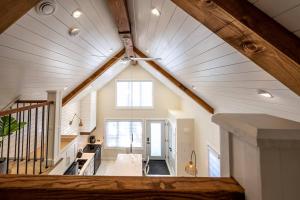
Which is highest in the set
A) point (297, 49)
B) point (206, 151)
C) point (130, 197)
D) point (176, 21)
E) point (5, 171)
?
point (176, 21)

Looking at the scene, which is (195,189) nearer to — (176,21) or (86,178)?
(86,178)

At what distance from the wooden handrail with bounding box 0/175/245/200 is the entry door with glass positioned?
743 centimetres

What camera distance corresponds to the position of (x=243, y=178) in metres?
0.54

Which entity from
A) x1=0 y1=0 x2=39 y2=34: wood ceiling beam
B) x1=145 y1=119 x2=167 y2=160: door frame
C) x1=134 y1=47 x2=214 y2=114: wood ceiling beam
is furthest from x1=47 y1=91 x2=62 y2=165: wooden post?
x1=145 y1=119 x2=167 y2=160: door frame

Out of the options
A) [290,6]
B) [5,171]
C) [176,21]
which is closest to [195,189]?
[290,6]

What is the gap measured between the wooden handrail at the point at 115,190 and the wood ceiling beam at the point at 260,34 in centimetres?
90

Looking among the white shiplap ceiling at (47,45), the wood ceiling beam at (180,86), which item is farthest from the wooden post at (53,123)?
the wood ceiling beam at (180,86)

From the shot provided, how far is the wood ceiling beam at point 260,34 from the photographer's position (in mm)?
1090

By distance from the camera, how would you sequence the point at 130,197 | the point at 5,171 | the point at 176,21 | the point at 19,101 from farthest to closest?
the point at 19,101
the point at 5,171
the point at 176,21
the point at 130,197

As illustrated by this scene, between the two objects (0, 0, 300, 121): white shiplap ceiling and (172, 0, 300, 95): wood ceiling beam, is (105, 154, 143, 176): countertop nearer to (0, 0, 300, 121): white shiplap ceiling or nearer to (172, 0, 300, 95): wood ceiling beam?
(0, 0, 300, 121): white shiplap ceiling

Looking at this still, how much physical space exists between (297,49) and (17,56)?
8.06ft

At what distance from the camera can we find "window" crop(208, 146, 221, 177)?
4408 millimetres

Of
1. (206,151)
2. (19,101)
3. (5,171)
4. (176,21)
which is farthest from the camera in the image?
(206,151)

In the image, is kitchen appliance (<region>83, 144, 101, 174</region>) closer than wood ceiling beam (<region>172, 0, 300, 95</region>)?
No
